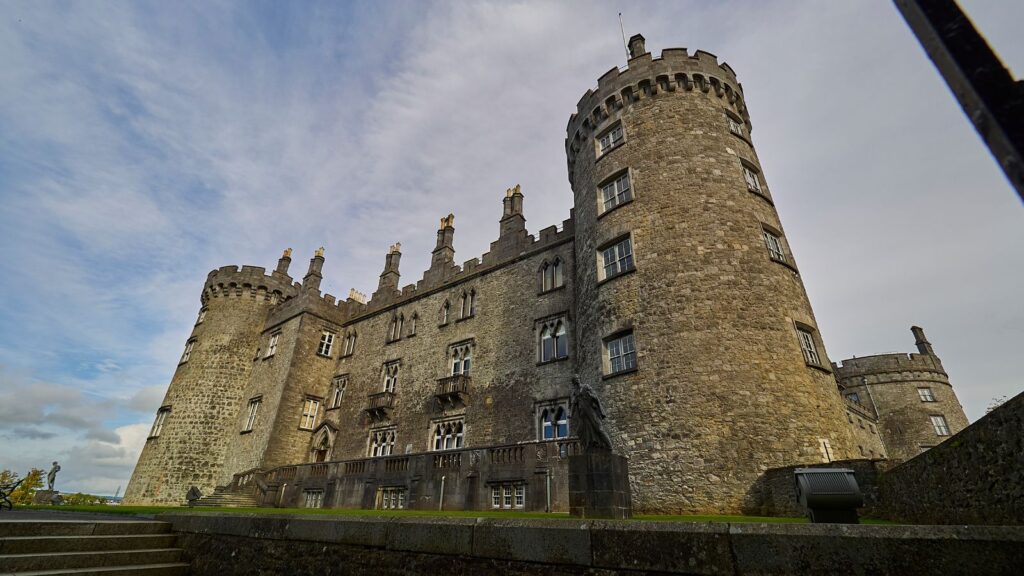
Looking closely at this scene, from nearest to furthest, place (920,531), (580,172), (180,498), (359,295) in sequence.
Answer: (920,531), (580,172), (180,498), (359,295)

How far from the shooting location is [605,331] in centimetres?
1459

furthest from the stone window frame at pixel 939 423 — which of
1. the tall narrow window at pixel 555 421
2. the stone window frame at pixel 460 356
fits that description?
the stone window frame at pixel 460 356

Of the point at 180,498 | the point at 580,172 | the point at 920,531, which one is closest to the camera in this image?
the point at 920,531

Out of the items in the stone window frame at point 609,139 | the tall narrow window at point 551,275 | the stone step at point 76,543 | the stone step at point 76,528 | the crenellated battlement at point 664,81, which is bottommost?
the stone step at point 76,543

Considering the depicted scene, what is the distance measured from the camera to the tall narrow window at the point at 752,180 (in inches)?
624

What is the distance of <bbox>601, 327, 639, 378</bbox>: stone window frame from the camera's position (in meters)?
13.5

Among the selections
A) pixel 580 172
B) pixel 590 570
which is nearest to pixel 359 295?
pixel 580 172

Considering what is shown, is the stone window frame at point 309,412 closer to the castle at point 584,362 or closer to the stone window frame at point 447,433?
the castle at point 584,362

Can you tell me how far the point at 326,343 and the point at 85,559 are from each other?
821 inches

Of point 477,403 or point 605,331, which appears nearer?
point 605,331

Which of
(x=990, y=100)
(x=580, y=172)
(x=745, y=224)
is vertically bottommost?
(x=990, y=100)

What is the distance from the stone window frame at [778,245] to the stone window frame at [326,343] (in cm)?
2416

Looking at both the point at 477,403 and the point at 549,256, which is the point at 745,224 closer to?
the point at 549,256

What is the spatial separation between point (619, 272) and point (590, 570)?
10.7 metres
